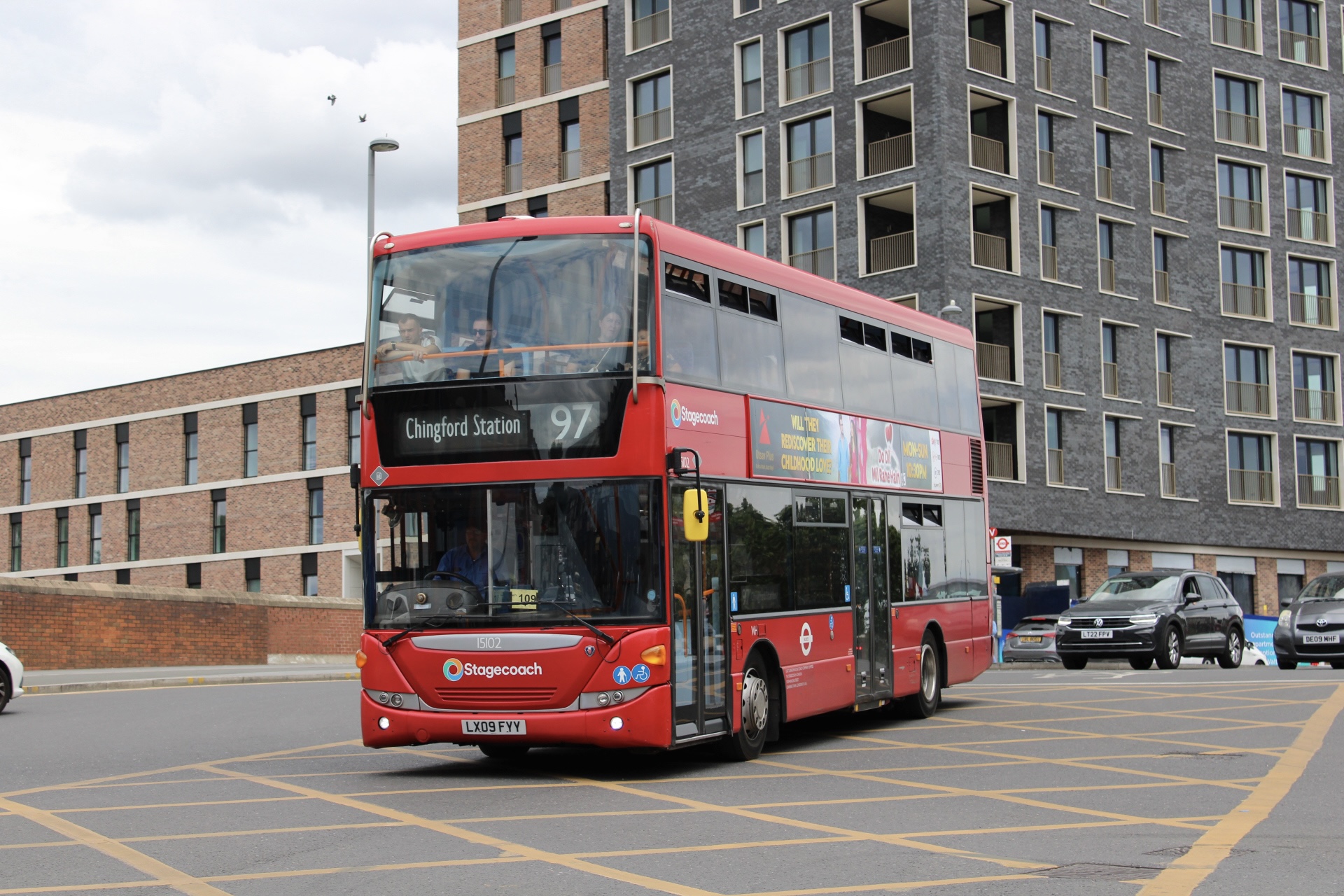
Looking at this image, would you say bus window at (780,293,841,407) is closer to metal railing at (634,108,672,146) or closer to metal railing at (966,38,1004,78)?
metal railing at (966,38,1004,78)

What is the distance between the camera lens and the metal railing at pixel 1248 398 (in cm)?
5084

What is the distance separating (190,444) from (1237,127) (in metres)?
39.2

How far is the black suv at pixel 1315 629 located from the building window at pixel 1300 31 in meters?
33.7

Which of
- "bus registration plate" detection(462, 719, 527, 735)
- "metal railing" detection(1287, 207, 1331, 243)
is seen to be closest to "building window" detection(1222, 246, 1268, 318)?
"metal railing" detection(1287, 207, 1331, 243)

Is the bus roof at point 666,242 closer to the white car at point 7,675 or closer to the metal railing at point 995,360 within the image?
the white car at point 7,675

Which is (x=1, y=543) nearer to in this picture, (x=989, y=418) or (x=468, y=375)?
(x=989, y=418)

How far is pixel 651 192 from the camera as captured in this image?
170ft

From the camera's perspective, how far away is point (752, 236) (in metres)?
48.7

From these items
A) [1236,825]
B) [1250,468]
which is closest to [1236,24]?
[1250,468]

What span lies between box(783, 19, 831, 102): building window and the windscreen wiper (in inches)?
1447

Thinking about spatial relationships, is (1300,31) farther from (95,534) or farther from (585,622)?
(585,622)

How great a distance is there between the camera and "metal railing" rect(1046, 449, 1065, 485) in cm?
4522

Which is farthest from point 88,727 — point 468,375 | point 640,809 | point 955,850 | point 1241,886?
point 1241,886

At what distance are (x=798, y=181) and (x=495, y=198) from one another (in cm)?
1340
